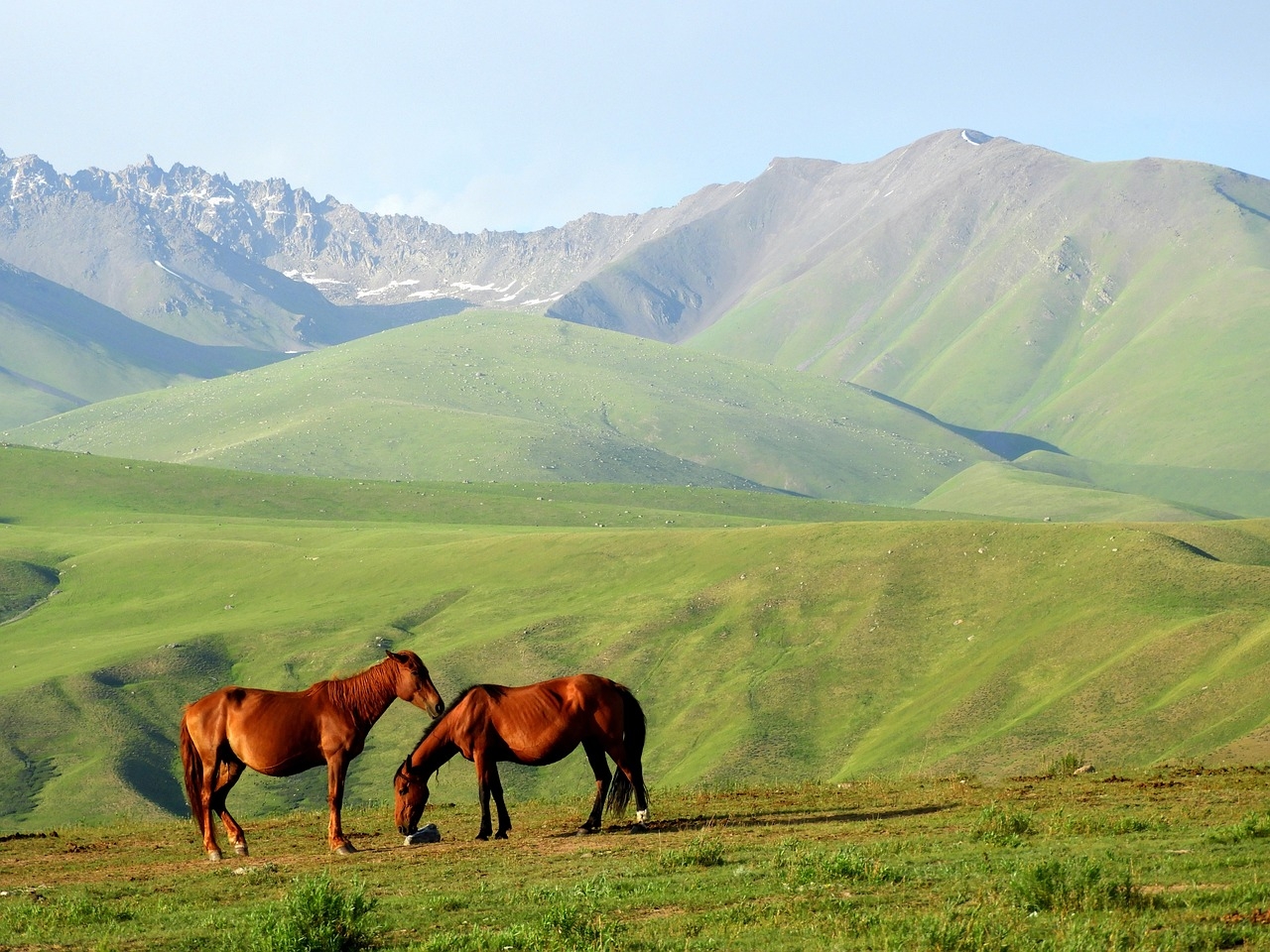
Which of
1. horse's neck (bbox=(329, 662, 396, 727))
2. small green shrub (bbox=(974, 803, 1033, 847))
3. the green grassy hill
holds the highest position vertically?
horse's neck (bbox=(329, 662, 396, 727))

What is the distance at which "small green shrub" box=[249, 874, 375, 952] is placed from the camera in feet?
45.2

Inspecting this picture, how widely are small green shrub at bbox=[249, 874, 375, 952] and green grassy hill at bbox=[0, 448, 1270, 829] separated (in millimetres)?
33015

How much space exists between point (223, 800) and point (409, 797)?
9.42ft

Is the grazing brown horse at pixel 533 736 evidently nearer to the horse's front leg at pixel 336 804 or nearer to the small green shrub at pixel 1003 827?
the horse's front leg at pixel 336 804

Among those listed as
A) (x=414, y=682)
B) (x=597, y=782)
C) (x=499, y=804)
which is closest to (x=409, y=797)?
(x=499, y=804)

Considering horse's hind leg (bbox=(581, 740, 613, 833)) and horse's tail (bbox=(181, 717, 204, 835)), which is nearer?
horse's hind leg (bbox=(581, 740, 613, 833))

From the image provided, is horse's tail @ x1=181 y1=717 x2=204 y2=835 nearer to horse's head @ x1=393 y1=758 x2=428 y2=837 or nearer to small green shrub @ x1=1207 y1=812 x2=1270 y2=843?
horse's head @ x1=393 y1=758 x2=428 y2=837

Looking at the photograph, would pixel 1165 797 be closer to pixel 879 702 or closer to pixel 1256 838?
pixel 1256 838

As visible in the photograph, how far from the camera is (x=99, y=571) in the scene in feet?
411

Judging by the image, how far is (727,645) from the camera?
7850 centimetres

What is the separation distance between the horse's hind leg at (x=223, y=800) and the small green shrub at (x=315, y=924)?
749cm

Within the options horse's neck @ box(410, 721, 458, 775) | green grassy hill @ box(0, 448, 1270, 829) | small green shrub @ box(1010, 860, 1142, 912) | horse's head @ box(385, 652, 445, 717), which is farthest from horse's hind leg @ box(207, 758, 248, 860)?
green grassy hill @ box(0, 448, 1270, 829)

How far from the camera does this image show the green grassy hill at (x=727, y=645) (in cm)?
5816

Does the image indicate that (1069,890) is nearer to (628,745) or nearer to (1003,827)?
(1003,827)
